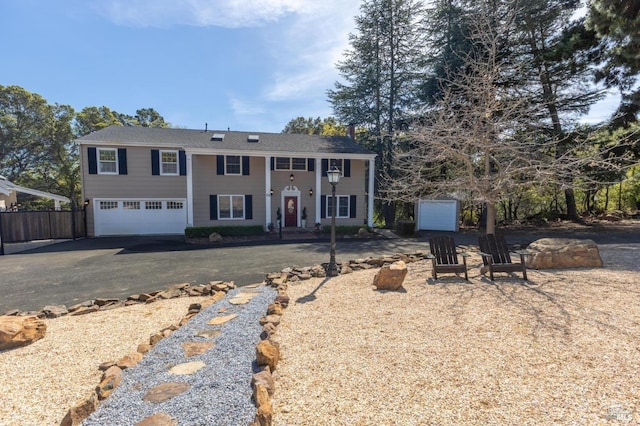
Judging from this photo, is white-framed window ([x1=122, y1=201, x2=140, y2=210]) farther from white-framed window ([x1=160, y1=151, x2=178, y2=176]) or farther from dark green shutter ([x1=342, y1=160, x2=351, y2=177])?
dark green shutter ([x1=342, y1=160, x2=351, y2=177])

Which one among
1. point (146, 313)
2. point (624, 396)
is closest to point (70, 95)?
point (146, 313)

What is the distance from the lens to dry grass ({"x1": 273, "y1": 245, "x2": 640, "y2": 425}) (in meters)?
2.38

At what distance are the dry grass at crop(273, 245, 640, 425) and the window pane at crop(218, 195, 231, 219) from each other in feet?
38.2

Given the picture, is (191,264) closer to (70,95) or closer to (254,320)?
(254,320)

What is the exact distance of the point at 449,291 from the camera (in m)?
5.42

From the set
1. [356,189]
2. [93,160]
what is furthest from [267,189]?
[93,160]

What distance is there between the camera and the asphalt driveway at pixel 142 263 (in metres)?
6.60

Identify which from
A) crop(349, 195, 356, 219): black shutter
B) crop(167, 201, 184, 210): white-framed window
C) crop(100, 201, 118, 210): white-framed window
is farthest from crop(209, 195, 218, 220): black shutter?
crop(349, 195, 356, 219): black shutter

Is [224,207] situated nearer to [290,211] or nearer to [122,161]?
[290,211]

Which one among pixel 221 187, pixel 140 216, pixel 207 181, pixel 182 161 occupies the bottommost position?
pixel 140 216

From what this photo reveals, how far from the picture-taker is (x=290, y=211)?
16828 millimetres

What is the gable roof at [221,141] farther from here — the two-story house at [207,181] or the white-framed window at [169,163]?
the white-framed window at [169,163]

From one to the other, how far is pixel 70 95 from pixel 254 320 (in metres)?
27.5

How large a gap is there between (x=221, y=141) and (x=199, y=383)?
15858mm
